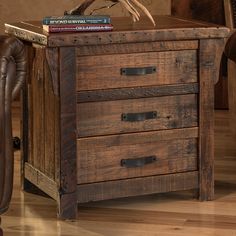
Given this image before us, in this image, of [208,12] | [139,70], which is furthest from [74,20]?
[208,12]

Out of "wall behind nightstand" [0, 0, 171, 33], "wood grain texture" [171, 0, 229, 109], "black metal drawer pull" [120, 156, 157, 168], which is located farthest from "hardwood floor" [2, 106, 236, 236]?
"wall behind nightstand" [0, 0, 171, 33]

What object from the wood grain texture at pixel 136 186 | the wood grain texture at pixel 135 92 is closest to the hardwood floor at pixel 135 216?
the wood grain texture at pixel 136 186

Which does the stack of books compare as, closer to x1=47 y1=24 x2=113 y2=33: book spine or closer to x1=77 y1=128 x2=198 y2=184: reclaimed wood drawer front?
x1=47 y1=24 x2=113 y2=33: book spine

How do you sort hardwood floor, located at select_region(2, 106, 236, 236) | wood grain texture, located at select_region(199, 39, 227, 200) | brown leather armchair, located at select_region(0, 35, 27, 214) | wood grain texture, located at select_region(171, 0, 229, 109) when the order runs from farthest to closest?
wood grain texture, located at select_region(171, 0, 229, 109), wood grain texture, located at select_region(199, 39, 227, 200), hardwood floor, located at select_region(2, 106, 236, 236), brown leather armchair, located at select_region(0, 35, 27, 214)

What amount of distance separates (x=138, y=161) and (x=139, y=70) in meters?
0.33

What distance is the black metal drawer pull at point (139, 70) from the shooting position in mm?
3127

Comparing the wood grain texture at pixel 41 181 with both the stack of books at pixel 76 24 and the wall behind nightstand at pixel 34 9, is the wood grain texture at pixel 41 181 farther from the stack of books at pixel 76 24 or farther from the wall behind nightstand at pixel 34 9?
the wall behind nightstand at pixel 34 9

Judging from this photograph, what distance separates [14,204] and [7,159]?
2.82 ft

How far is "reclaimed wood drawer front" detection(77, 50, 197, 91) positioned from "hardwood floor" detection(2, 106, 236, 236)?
0.46 meters

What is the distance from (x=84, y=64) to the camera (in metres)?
3.07

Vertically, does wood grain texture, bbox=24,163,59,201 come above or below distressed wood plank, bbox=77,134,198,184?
below

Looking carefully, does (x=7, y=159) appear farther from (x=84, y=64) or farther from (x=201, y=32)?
(x=201, y=32)

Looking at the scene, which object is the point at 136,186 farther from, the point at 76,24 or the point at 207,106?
the point at 76,24

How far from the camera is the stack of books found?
3.06 meters
